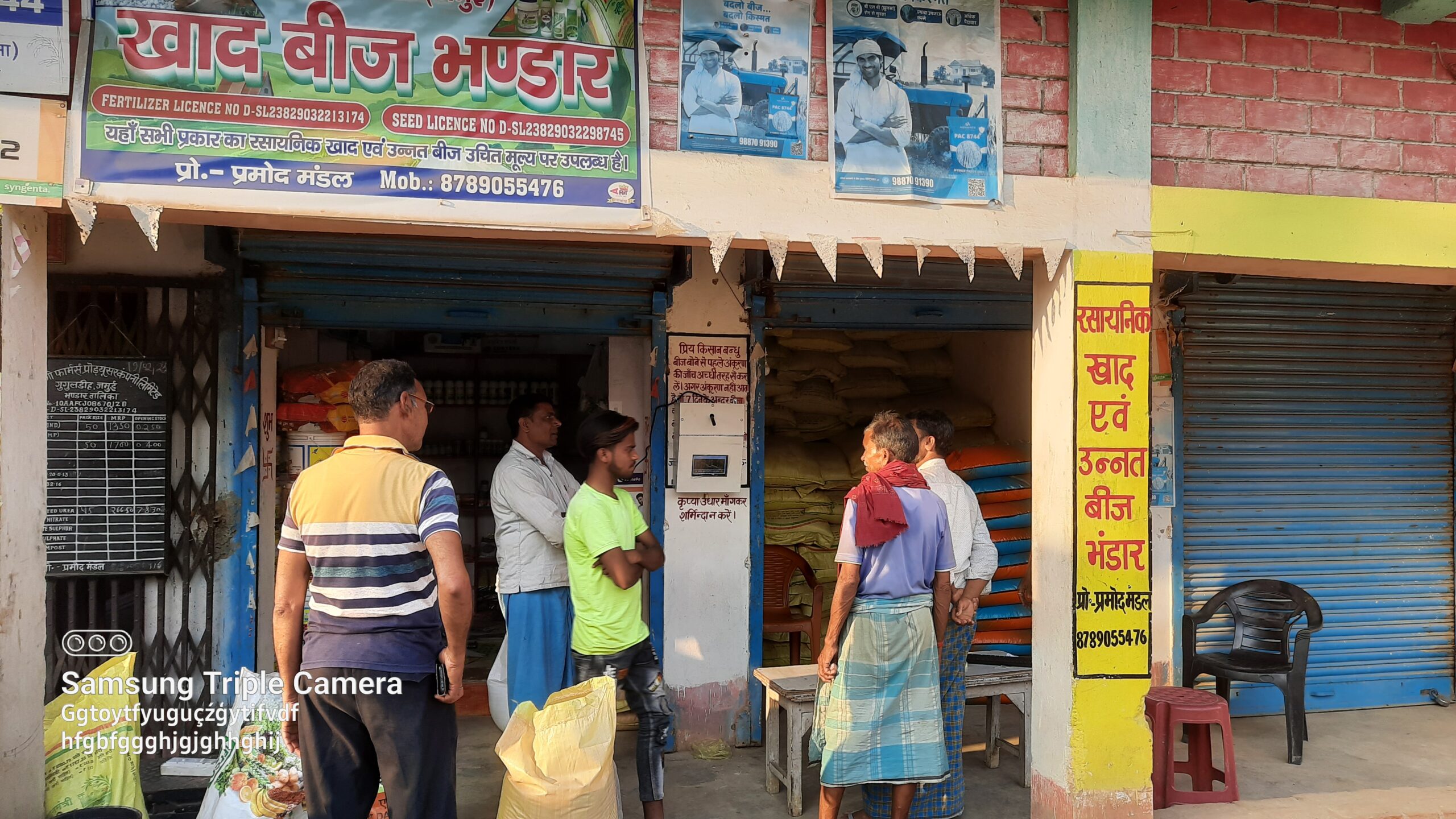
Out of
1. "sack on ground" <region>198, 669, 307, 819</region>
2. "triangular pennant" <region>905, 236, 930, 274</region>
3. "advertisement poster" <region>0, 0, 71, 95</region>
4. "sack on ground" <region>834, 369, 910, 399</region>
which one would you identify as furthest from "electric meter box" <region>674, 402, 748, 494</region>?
"advertisement poster" <region>0, 0, 71, 95</region>

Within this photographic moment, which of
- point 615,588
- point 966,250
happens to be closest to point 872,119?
point 966,250

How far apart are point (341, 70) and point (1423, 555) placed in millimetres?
6802

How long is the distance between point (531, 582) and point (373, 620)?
55.6 inches

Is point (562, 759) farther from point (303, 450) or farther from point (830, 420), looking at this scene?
point (830, 420)

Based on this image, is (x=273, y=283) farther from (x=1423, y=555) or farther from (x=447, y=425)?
(x=1423, y=555)

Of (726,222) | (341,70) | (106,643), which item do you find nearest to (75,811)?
(106,643)

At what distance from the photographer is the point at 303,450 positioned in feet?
16.7

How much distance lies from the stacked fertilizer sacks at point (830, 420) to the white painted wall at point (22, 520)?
3.54 m

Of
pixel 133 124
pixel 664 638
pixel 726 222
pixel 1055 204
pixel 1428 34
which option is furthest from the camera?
pixel 664 638

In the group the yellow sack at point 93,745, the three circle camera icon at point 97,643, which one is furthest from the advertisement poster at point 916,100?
the three circle camera icon at point 97,643

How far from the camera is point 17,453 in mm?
3330

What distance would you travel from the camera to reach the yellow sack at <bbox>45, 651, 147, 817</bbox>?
353cm

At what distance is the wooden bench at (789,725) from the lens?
4359mm

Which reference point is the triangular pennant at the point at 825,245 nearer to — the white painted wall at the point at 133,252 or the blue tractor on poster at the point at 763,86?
the blue tractor on poster at the point at 763,86
